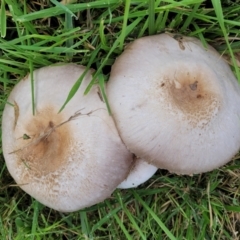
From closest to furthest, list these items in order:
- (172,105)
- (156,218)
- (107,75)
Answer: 1. (172,105)
2. (107,75)
3. (156,218)

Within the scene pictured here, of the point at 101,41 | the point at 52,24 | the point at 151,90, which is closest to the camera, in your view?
the point at 151,90

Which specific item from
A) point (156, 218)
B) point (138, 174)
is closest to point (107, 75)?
point (138, 174)

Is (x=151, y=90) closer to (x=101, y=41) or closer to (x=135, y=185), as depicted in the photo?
(x=101, y=41)

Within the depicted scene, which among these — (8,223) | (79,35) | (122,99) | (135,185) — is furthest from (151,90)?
(8,223)

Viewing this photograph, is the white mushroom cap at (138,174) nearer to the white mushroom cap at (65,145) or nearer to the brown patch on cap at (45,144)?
the white mushroom cap at (65,145)

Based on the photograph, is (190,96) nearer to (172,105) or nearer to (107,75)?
(172,105)

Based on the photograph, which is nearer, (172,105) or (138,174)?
(172,105)

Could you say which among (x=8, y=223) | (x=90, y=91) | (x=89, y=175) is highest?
(x=90, y=91)
